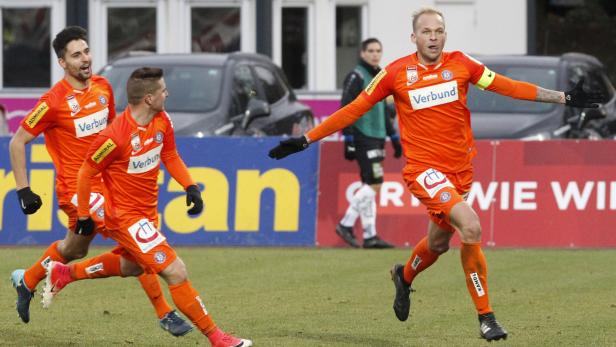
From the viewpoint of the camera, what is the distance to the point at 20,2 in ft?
94.0

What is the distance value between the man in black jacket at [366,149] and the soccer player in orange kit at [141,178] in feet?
22.0

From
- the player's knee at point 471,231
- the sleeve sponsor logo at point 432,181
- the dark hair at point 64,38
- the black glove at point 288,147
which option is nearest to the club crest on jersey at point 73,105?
the dark hair at point 64,38

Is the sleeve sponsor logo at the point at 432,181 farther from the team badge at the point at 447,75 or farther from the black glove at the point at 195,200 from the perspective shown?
the black glove at the point at 195,200

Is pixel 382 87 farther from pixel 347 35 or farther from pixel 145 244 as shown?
pixel 347 35

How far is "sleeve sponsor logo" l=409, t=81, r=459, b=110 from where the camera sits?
1095cm

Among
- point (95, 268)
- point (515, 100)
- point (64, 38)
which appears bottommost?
point (95, 268)

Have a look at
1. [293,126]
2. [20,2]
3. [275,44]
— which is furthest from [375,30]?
[293,126]

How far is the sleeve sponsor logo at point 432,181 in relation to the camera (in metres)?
10.9

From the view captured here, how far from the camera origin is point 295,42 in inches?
1137

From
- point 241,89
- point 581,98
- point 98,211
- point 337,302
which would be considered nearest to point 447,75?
point 581,98

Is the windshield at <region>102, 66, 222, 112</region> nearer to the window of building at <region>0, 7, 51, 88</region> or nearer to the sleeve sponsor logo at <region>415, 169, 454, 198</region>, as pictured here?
the window of building at <region>0, 7, 51, 88</region>

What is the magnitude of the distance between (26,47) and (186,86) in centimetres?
963

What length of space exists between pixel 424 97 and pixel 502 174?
22.1ft

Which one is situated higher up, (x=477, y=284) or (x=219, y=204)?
(x=477, y=284)
